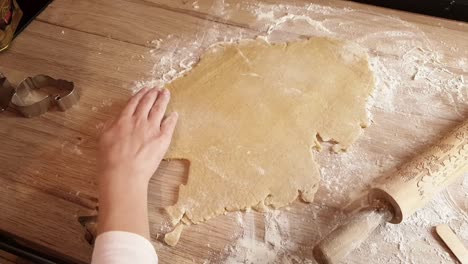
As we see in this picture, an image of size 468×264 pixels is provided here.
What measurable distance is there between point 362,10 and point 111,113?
0.78 metres

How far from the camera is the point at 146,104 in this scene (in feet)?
3.43

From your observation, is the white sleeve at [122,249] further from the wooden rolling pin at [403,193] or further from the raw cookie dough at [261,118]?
the wooden rolling pin at [403,193]

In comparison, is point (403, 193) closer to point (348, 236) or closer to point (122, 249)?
point (348, 236)

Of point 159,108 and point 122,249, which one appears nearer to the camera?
point 122,249

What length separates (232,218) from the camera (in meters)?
0.93

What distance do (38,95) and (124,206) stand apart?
54 cm

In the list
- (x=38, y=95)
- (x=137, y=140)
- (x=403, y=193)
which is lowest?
(x=38, y=95)

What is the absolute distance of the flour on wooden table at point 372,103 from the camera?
87cm

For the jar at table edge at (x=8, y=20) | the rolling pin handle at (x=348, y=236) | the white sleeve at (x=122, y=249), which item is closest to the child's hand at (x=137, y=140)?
the white sleeve at (x=122, y=249)

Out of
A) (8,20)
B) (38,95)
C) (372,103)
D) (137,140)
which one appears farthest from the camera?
(8,20)

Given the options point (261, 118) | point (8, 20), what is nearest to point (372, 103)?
point (261, 118)

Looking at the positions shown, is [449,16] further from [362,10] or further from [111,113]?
→ [111,113]

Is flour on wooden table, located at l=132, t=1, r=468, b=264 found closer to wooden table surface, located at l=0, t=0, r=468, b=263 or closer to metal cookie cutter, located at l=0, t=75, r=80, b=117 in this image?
wooden table surface, located at l=0, t=0, r=468, b=263

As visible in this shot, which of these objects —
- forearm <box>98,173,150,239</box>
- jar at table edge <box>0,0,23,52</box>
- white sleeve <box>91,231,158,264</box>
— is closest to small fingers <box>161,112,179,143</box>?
forearm <box>98,173,150,239</box>
